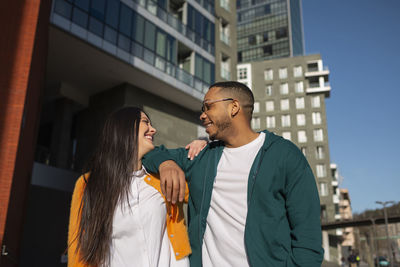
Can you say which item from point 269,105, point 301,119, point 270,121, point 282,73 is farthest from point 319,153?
point 282,73

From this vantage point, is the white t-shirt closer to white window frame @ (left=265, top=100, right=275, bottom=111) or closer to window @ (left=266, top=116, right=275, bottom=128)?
window @ (left=266, top=116, right=275, bottom=128)

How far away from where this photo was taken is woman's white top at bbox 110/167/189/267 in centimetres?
254

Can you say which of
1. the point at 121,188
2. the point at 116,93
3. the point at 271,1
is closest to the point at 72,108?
the point at 116,93

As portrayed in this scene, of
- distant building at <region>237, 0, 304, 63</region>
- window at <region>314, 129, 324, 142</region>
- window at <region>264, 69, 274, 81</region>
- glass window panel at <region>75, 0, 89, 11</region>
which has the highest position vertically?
distant building at <region>237, 0, 304, 63</region>

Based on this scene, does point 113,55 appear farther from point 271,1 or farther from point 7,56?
point 271,1

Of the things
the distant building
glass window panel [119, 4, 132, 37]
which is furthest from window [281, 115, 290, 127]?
the distant building

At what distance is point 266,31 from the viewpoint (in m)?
107

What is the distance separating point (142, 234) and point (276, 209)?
1049 mm

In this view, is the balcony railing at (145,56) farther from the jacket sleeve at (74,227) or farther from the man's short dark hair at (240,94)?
the man's short dark hair at (240,94)

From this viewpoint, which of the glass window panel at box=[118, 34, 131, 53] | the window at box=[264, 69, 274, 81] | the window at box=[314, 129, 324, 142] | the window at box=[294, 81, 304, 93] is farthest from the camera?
the window at box=[264, 69, 274, 81]

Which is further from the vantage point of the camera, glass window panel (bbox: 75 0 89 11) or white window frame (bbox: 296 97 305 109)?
white window frame (bbox: 296 97 305 109)

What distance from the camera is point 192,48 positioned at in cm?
2309

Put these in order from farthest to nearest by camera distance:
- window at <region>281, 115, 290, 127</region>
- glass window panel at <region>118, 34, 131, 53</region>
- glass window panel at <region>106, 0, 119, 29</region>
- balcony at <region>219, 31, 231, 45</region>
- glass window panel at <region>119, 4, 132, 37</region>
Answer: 1. window at <region>281, 115, 290, 127</region>
2. balcony at <region>219, 31, 231, 45</region>
3. glass window panel at <region>119, 4, 132, 37</region>
4. glass window panel at <region>118, 34, 131, 53</region>
5. glass window panel at <region>106, 0, 119, 29</region>

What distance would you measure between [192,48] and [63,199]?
12.6m
